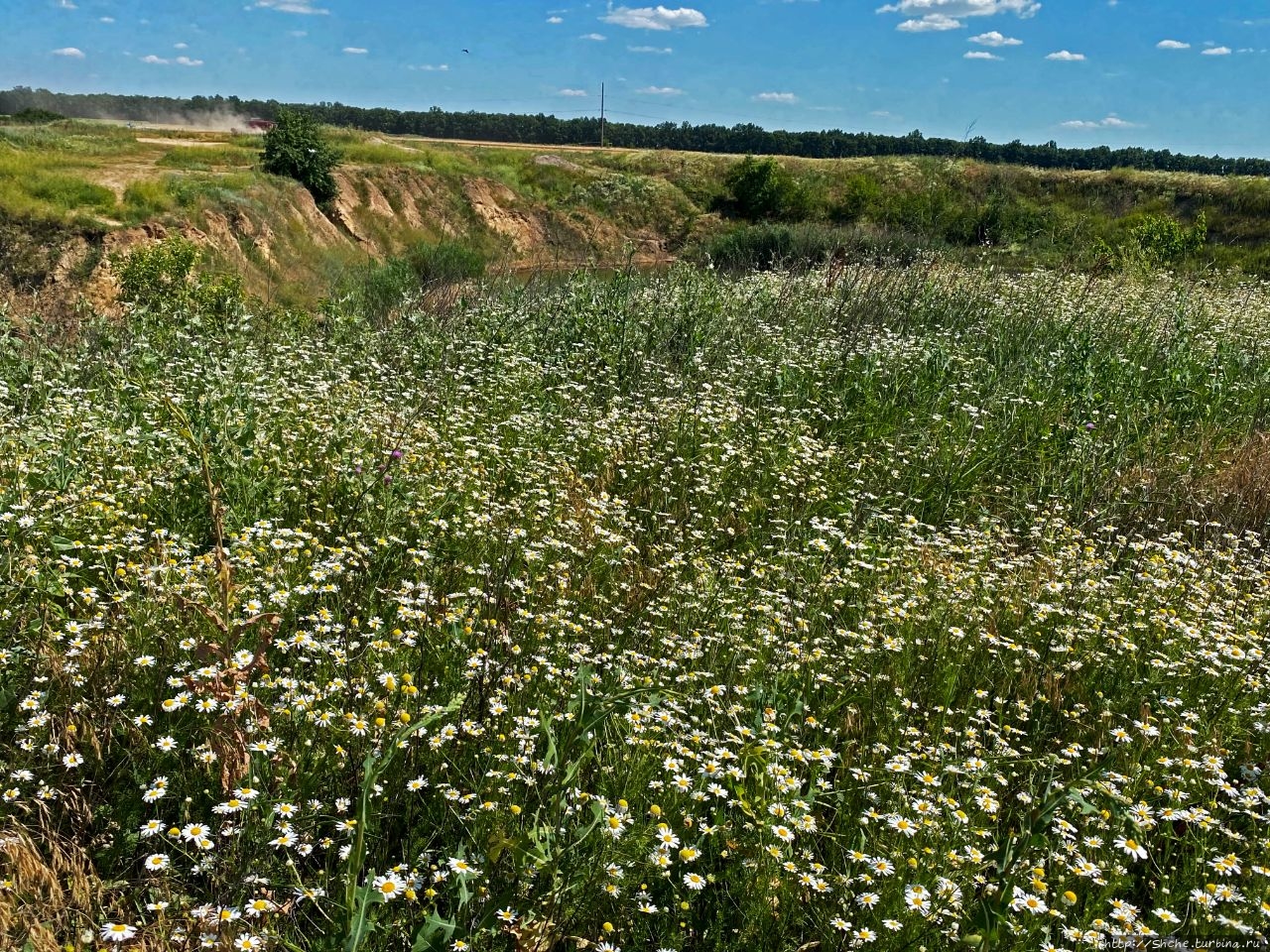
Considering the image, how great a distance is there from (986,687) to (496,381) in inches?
175

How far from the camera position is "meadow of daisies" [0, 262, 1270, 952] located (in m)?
2.25

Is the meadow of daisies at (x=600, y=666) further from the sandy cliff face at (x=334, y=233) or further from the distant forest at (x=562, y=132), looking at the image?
the distant forest at (x=562, y=132)

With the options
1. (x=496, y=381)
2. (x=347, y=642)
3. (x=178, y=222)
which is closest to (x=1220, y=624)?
(x=347, y=642)

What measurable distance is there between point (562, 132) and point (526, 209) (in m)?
80.7

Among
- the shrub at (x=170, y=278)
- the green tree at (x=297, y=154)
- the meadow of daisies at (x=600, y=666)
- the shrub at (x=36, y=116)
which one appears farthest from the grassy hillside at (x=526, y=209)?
the shrub at (x=36, y=116)

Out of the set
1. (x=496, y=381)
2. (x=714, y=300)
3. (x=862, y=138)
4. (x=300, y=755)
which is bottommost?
(x=300, y=755)

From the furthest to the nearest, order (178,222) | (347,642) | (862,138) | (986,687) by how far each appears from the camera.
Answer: (862,138), (178,222), (986,687), (347,642)

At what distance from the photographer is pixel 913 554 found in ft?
15.8

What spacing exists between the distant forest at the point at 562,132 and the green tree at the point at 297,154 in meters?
48.5

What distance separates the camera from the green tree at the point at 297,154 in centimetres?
3142

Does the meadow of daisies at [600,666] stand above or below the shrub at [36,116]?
below

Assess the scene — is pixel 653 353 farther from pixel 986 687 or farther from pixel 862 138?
pixel 862 138

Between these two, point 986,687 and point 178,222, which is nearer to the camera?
point 986,687

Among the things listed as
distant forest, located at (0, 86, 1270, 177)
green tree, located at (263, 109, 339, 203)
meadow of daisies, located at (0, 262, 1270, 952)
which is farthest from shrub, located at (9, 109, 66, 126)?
meadow of daisies, located at (0, 262, 1270, 952)
